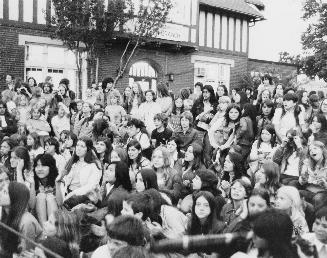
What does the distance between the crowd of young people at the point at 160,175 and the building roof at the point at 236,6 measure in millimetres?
9576

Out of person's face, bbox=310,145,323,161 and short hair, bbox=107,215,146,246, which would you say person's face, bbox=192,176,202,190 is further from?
short hair, bbox=107,215,146,246

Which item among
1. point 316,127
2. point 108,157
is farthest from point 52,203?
point 316,127

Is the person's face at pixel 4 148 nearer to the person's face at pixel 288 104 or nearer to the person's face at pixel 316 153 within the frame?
the person's face at pixel 316 153

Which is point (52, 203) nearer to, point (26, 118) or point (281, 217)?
point (281, 217)

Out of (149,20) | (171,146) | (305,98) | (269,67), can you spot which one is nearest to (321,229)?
(171,146)

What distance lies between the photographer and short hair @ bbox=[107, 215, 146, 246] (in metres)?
3.37

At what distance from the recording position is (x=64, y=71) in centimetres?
1738

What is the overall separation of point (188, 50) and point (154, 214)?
1618cm

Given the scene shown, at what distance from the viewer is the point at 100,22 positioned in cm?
1517

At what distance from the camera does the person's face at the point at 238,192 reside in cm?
518

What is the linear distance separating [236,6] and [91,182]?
55.4 ft

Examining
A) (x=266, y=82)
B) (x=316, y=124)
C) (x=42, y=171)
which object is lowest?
(x=42, y=171)

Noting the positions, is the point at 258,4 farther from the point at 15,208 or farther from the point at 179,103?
the point at 15,208

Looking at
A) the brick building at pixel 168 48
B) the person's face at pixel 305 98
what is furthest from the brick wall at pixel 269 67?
the person's face at pixel 305 98
